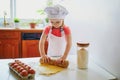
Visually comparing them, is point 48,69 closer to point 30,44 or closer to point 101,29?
point 101,29

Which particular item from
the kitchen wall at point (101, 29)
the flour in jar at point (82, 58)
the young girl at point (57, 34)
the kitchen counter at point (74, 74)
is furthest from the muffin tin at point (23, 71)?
the kitchen wall at point (101, 29)

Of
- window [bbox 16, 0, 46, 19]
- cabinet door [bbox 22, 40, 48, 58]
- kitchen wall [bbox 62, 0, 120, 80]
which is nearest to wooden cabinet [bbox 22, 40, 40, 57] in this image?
cabinet door [bbox 22, 40, 48, 58]

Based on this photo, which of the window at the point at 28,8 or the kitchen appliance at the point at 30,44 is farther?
the window at the point at 28,8

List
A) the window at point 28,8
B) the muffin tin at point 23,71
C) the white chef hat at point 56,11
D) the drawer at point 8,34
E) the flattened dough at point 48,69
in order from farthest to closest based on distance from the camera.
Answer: the window at point 28,8, the drawer at point 8,34, the white chef hat at point 56,11, the flattened dough at point 48,69, the muffin tin at point 23,71

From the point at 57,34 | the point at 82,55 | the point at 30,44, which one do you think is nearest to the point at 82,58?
the point at 82,55

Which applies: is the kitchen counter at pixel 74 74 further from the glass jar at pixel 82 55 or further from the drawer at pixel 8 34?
the drawer at pixel 8 34

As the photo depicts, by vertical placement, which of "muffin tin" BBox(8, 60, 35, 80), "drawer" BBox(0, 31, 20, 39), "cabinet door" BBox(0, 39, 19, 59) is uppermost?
"muffin tin" BBox(8, 60, 35, 80)

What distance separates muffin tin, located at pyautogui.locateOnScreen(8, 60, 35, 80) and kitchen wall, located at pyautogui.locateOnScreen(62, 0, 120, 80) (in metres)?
0.48

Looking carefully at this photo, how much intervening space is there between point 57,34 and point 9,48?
215 cm

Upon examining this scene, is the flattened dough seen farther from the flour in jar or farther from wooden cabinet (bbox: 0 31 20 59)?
wooden cabinet (bbox: 0 31 20 59)

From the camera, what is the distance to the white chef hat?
1.55 m

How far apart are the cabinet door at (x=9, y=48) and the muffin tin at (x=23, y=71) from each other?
2.26 metres

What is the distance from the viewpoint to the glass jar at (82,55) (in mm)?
1480

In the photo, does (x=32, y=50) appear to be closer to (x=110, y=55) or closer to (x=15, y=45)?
(x=15, y=45)
